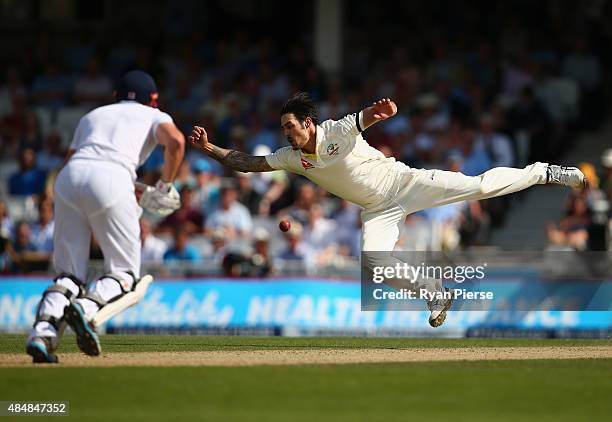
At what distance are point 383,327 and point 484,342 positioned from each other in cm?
362

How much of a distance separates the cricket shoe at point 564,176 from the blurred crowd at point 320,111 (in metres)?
5.04

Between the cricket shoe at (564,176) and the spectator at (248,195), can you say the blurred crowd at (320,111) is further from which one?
the cricket shoe at (564,176)

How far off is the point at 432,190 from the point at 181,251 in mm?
6579

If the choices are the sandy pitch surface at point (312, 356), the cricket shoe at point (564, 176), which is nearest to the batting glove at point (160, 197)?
the sandy pitch surface at point (312, 356)

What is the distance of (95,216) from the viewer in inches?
385

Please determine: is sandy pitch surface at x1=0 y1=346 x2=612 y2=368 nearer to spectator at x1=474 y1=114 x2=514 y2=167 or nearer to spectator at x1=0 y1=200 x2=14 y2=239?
spectator at x1=474 y1=114 x2=514 y2=167

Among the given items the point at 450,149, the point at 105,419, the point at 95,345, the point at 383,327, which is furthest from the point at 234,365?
the point at 450,149

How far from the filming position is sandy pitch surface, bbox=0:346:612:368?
1038 centimetres

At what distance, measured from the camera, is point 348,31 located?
25.3 metres

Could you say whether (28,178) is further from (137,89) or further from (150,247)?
(137,89)

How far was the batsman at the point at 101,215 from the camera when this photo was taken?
9758 mm

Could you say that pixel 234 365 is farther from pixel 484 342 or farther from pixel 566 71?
pixel 566 71

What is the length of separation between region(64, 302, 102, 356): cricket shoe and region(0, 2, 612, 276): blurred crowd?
7.75m

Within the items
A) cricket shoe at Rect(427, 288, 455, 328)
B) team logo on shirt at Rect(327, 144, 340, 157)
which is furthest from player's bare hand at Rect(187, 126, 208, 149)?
cricket shoe at Rect(427, 288, 455, 328)
